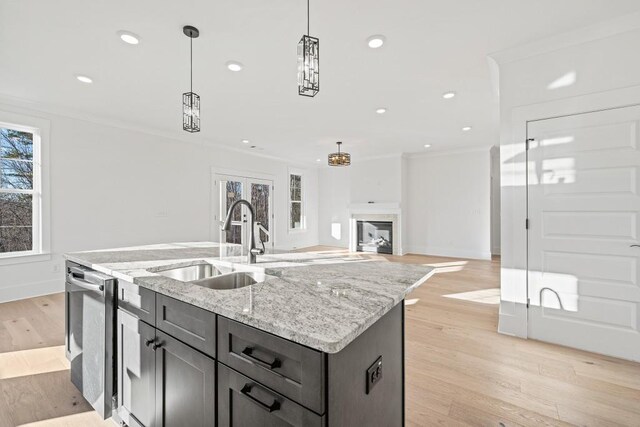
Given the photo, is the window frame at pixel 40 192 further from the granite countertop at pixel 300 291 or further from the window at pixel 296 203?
the window at pixel 296 203

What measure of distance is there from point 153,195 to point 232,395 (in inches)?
199

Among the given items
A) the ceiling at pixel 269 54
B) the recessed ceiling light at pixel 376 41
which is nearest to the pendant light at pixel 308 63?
the ceiling at pixel 269 54

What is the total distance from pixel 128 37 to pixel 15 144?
9.44ft

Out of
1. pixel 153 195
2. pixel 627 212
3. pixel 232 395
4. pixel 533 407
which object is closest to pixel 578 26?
pixel 627 212

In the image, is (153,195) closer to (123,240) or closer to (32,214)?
(123,240)

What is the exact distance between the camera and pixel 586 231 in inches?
95.5

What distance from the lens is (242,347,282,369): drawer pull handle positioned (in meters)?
0.88

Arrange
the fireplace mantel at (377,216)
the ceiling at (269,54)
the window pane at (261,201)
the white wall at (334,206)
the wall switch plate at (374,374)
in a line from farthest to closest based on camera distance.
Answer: the white wall at (334,206), the fireplace mantel at (377,216), the window pane at (261,201), the ceiling at (269,54), the wall switch plate at (374,374)

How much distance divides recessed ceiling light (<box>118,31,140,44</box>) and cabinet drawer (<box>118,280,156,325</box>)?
6.99ft

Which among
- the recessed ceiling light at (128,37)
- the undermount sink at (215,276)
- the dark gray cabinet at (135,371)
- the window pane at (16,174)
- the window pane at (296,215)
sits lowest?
the dark gray cabinet at (135,371)

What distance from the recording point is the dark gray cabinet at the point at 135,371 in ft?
4.49

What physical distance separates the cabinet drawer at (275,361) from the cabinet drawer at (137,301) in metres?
0.52

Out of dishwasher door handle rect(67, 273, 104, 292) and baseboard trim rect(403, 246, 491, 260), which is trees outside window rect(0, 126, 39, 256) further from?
baseboard trim rect(403, 246, 491, 260)

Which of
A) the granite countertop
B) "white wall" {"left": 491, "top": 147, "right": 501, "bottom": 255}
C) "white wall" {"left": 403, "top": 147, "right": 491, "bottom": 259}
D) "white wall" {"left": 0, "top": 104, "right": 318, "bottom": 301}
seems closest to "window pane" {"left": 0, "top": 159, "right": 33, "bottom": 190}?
"white wall" {"left": 0, "top": 104, "right": 318, "bottom": 301}
